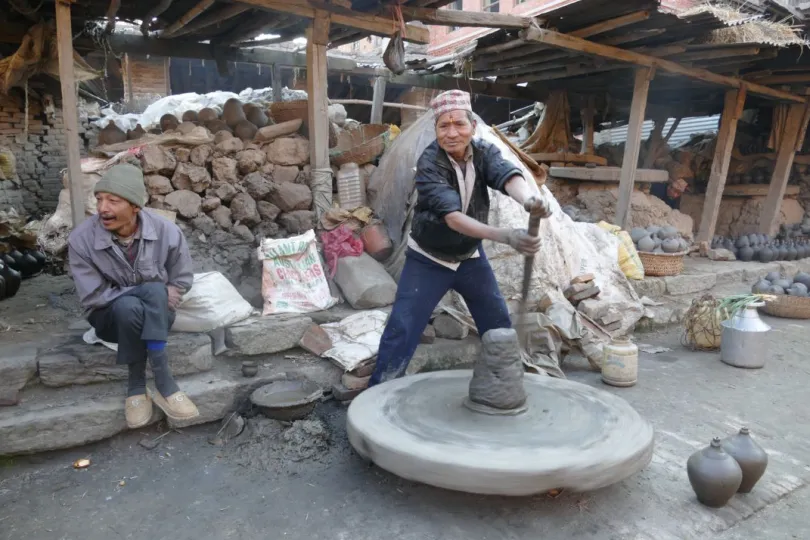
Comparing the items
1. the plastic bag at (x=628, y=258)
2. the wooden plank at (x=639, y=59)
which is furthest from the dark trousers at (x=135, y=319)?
the plastic bag at (x=628, y=258)

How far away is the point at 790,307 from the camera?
5.92 m

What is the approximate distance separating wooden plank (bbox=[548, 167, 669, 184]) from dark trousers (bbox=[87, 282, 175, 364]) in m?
5.97

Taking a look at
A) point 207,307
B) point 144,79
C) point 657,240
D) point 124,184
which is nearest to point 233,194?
point 207,307

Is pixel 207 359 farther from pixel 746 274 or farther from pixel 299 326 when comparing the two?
pixel 746 274

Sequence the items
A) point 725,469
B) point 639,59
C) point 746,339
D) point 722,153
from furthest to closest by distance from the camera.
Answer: point 722,153 → point 639,59 → point 746,339 → point 725,469

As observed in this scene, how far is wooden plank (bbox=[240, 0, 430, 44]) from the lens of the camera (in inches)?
163

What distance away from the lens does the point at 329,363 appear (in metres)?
3.63

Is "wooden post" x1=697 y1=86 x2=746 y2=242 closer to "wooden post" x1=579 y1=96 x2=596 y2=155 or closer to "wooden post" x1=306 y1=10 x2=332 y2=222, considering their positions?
"wooden post" x1=579 y1=96 x2=596 y2=155

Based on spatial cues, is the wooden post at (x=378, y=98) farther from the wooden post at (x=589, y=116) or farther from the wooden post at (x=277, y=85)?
the wooden post at (x=589, y=116)

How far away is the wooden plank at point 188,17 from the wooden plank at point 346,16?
44 cm

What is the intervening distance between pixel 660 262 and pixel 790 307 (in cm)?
147

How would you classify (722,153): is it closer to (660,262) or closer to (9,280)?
(660,262)

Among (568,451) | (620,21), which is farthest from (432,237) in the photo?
(620,21)

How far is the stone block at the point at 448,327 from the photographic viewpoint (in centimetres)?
405
